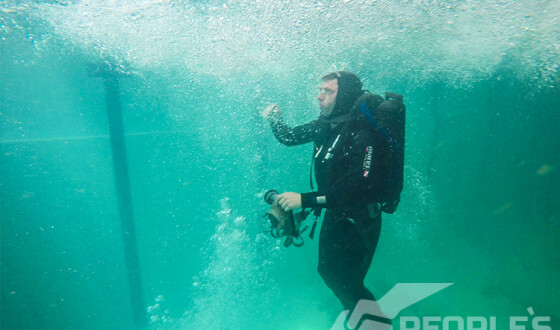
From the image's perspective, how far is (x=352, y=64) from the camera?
8.05 metres

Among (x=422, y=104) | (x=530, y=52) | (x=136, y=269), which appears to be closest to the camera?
(x=136, y=269)

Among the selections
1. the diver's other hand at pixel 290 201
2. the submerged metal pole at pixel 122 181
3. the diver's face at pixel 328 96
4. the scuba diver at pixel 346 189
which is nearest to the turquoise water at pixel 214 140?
the submerged metal pole at pixel 122 181

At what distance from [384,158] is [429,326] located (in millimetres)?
5759

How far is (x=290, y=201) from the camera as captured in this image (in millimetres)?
1919

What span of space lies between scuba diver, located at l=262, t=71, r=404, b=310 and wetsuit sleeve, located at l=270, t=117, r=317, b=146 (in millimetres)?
398

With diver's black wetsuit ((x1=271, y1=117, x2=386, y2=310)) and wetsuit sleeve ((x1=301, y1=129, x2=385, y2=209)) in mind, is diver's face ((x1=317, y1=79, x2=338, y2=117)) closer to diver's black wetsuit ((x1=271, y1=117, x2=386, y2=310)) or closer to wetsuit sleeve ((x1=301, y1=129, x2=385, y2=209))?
diver's black wetsuit ((x1=271, y1=117, x2=386, y2=310))

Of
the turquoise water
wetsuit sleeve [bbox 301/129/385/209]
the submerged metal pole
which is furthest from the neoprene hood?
the submerged metal pole

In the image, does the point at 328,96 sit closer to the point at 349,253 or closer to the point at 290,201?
the point at 290,201

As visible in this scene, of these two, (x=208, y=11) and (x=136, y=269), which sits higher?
(x=208, y=11)

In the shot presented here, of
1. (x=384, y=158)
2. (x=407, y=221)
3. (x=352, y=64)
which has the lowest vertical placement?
(x=407, y=221)

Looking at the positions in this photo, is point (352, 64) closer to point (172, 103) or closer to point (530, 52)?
point (530, 52)

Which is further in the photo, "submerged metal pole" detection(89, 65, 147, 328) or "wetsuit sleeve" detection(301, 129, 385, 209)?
"submerged metal pole" detection(89, 65, 147, 328)

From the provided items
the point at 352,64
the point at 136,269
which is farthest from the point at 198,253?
the point at 352,64

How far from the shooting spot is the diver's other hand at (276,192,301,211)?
1912mm
